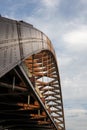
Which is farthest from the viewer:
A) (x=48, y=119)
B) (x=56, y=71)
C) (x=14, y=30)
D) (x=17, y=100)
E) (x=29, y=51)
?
(x=56, y=71)

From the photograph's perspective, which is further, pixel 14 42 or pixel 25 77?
pixel 25 77

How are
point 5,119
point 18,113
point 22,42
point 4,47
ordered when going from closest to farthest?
point 4,47, point 22,42, point 18,113, point 5,119

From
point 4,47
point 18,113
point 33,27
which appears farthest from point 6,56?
point 18,113

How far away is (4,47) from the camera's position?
16578 mm

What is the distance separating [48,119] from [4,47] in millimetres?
22383

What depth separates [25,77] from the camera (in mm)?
22328

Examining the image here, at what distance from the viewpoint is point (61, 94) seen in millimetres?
44969

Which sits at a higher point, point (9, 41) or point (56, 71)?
point (56, 71)

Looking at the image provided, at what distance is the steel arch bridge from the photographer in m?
17.7

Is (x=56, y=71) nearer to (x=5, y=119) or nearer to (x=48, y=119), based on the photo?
(x=48, y=119)

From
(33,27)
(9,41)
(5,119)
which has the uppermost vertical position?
(33,27)

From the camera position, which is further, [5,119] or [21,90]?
[5,119]

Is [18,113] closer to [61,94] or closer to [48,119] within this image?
[48,119]

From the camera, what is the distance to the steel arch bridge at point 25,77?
698 inches
